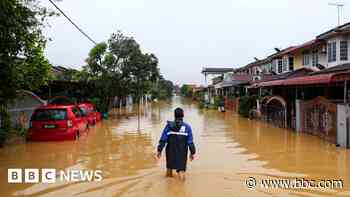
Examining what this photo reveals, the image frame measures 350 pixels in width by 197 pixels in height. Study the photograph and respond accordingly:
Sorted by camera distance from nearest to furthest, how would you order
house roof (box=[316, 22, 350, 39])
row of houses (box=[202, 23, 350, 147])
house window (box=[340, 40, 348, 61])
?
row of houses (box=[202, 23, 350, 147])
house roof (box=[316, 22, 350, 39])
house window (box=[340, 40, 348, 61])

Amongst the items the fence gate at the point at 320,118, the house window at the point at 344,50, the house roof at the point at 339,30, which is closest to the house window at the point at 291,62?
the house roof at the point at 339,30

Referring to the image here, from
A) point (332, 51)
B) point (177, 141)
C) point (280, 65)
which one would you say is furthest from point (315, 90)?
point (177, 141)

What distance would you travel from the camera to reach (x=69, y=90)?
94.1ft

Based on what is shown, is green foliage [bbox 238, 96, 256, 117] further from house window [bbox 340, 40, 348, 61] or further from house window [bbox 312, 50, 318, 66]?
house window [bbox 340, 40, 348, 61]

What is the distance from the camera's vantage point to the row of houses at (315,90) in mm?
14539

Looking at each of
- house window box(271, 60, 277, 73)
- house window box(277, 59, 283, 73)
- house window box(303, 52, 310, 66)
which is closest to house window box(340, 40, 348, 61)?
house window box(303, 52, 310, 66)

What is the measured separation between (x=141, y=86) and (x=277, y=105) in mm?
12802

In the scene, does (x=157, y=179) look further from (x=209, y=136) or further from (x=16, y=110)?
(x=16, y=110)

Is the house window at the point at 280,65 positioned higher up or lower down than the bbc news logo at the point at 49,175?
higher up

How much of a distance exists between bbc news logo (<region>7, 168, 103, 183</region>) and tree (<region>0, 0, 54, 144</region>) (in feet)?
7.72

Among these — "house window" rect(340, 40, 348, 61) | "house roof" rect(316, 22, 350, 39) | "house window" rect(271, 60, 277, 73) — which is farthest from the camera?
"house window" rect(271, 60, 277, 73)

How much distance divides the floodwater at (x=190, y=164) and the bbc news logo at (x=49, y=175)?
8.5 inches

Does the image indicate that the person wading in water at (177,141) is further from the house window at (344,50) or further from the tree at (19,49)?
the house window at (344,50)

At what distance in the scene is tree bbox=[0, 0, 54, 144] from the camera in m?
9.69
